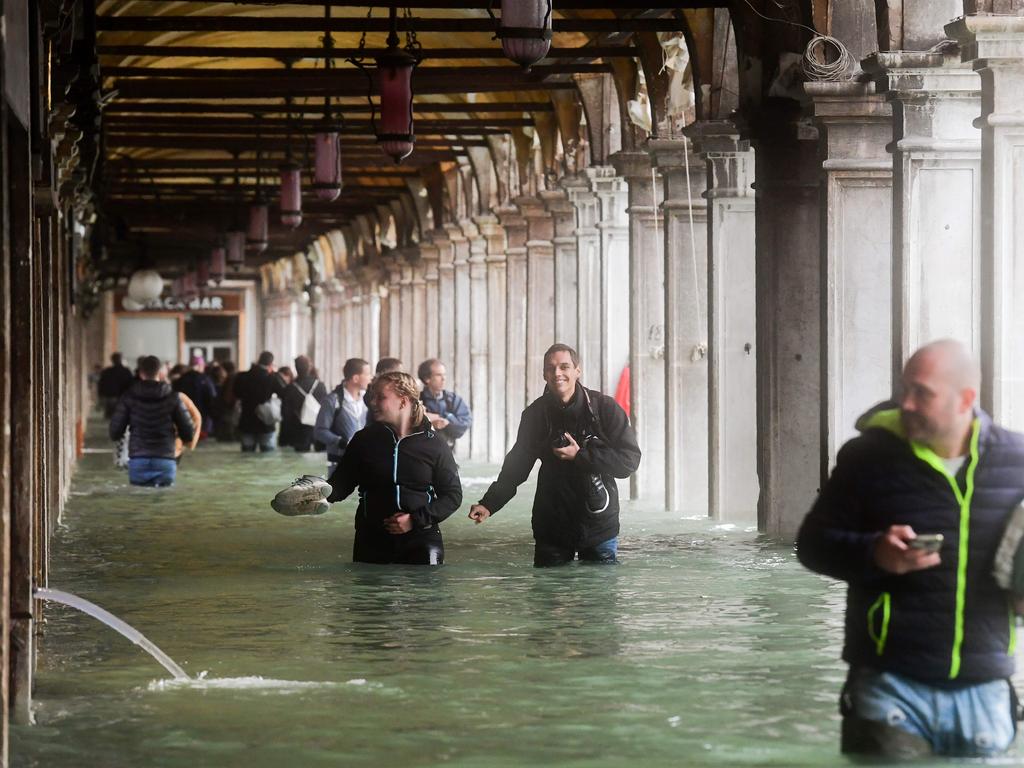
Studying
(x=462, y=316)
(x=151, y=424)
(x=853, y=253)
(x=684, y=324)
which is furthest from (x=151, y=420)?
(x=462, y=316)

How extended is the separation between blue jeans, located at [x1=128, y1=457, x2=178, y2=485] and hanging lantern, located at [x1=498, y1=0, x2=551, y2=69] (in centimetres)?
1118

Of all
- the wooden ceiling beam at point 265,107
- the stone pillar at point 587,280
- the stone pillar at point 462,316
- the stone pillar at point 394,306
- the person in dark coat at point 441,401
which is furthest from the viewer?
the stone pillar at point 394,306

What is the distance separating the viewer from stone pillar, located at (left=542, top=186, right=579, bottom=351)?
27.6 meters

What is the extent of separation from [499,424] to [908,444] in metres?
26.9

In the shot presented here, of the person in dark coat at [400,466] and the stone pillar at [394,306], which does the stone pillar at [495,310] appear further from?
the person in dark coat at [400,466]

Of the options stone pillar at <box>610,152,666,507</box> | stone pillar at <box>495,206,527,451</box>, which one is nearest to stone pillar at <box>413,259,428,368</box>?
stone pillar at <box>495,206,527,451</box>

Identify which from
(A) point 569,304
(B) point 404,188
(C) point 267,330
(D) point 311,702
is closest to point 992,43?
(D) point 311,702

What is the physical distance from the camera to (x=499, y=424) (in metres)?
32.9

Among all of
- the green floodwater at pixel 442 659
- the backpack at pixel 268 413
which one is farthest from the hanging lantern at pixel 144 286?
the green floodwater at pixel 442 659

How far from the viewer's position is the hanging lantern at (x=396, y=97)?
1633 cm

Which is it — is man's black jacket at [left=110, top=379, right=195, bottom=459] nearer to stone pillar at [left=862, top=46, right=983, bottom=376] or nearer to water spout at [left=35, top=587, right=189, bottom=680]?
stone pillar at [left=862, top=46, right=983, bottom=376]

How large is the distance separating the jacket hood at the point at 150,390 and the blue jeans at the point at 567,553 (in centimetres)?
1014

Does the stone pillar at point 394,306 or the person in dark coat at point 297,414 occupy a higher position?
the stone pillar at point 394,306

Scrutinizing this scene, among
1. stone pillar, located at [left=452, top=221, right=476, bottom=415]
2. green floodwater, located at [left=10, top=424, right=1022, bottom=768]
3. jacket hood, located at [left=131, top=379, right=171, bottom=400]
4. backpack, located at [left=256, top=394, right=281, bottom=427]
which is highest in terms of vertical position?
stone pillar, located at [left=452, top=221, right=476, bottom=415]
